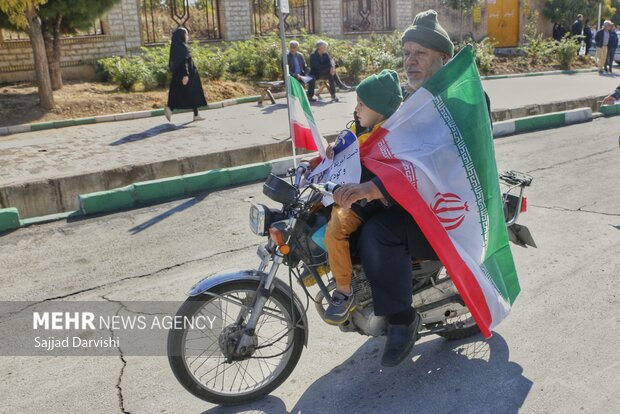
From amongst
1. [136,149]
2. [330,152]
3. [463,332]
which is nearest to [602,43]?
[136,149]

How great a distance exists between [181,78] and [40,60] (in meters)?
3.26

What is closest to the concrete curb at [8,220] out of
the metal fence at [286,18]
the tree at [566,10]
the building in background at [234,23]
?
the building in background at [234,23]

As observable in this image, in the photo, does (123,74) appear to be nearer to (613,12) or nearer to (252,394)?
(252,394)

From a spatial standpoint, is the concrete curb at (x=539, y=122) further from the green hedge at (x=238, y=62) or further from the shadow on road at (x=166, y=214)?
the green hedge at (x=238, y=62)

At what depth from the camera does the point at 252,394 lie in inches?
135

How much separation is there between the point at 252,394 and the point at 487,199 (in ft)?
5.23

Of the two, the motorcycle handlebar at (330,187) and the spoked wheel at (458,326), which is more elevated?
the motorcycle handlebar at (330,187)

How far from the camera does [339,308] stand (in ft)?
10.8

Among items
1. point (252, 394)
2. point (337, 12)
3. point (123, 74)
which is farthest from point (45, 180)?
point (337, 12)

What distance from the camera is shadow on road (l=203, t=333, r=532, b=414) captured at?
11.0 ft

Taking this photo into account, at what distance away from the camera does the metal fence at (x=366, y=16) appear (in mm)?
26266

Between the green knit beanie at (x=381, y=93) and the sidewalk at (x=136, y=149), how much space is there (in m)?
6.05

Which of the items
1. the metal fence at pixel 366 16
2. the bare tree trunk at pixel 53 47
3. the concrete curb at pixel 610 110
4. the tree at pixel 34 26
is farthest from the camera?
the metal fence at pixel 366 16

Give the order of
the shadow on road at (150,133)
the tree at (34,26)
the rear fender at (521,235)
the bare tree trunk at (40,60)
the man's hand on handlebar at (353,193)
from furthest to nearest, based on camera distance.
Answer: the bare tree trunk at (40,60)
the tree at (34,26)
the shadow on road at (150,133)
the rear fender at (521,235)
the man's hand on handlebar at (353,193)
